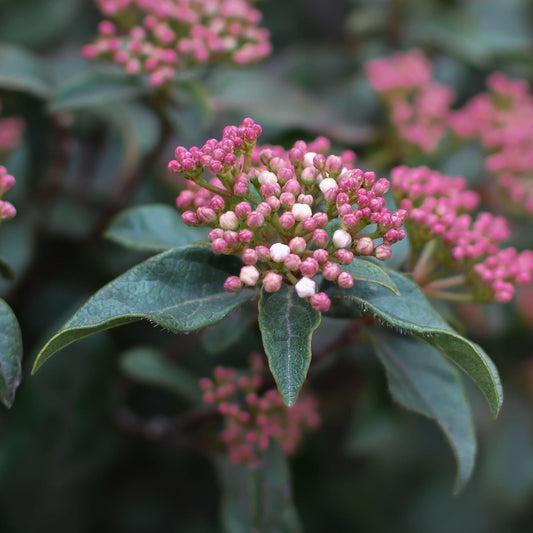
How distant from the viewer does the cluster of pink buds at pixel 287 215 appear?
1.28 metres

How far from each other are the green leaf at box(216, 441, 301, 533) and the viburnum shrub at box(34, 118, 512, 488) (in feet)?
1.82

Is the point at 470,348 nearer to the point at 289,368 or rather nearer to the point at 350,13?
the point at 289,368

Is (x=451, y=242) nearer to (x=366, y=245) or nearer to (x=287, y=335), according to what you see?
(x=366, y=245)

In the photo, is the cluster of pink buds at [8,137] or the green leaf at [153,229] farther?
the cluster of pink buds at [8,137]

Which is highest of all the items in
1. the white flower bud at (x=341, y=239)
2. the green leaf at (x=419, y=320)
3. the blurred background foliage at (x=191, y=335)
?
the white flower bud at (x=341, y=239)

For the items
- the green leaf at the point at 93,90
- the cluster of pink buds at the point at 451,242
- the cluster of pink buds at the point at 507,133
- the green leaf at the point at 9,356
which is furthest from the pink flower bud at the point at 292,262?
the cluster of pink buds at the point at 507,133

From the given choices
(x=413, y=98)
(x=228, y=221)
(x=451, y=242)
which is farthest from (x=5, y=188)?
(x=413, y=98)

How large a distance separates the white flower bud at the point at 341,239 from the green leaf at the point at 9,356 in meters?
0.70

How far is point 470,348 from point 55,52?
92.5 inches

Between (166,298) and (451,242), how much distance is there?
0.78 meters

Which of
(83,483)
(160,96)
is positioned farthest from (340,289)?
(83,483)

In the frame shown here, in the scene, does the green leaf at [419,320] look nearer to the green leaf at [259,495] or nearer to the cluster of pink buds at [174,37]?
the green leaf at [259,495]

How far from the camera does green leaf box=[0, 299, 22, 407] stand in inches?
47.4

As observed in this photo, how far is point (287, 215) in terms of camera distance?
1301 mm
